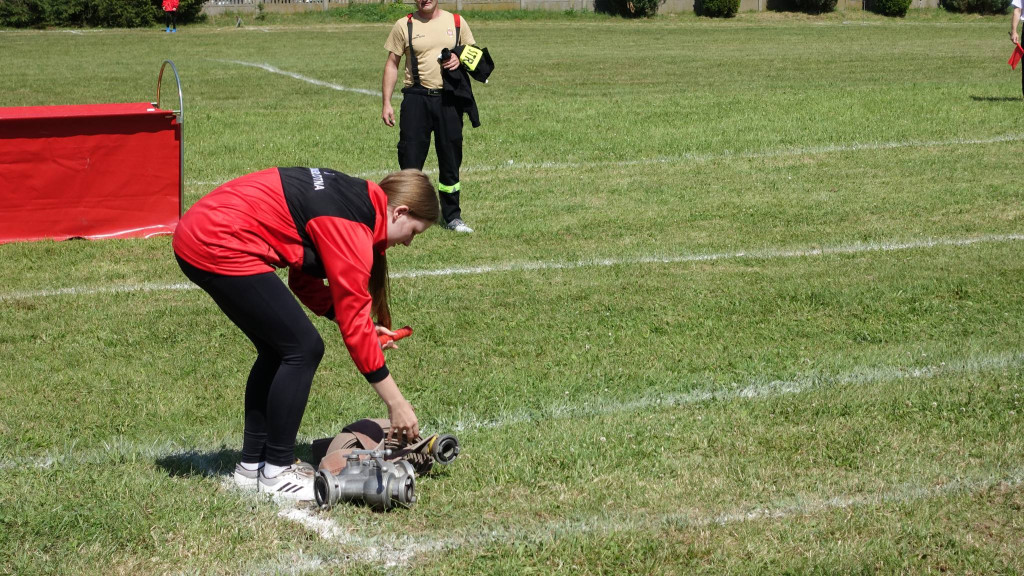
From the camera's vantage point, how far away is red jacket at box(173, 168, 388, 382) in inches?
158

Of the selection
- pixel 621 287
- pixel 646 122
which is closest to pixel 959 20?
pixel 646 122

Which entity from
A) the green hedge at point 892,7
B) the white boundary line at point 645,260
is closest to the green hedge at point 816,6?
the green hedge at point 892,7

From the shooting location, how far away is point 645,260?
8562mm

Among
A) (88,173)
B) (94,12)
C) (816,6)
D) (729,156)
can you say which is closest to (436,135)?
(88,173)

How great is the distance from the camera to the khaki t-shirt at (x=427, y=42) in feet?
31.9

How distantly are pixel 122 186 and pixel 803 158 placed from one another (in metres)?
7.48

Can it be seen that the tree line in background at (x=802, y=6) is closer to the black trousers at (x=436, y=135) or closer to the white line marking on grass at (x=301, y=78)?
the white line marking on grass at (x=301, y=78)

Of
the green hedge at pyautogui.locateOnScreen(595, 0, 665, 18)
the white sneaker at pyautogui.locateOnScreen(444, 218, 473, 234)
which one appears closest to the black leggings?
the white sneaker at pyautogui.locateOnScreen(444, 218, 473, 234)

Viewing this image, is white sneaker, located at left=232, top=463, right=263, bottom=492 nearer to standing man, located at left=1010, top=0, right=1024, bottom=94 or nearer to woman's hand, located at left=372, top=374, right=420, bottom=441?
woman's hand, located at left=372, top=374, right=420, bottom=441

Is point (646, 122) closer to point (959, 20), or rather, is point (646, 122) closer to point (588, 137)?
point (588, 137)

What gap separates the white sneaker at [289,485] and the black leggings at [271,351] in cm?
6

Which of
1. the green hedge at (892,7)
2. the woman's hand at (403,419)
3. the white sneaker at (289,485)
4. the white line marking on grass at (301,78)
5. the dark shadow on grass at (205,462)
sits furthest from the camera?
the green hedge at (892,7)

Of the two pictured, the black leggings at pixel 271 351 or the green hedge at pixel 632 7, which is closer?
the black leggings at pixel 271 351

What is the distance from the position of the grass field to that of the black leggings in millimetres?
292
